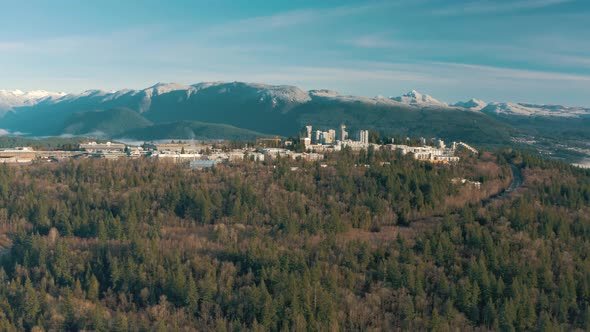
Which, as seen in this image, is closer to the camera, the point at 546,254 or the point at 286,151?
the point at 546,254

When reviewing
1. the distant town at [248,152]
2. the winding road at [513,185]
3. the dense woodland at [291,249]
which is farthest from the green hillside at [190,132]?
the dense woodland at [291,249]

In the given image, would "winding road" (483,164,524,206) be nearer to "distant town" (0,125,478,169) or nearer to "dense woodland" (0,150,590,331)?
"dense woodland" (0,150,590,331)

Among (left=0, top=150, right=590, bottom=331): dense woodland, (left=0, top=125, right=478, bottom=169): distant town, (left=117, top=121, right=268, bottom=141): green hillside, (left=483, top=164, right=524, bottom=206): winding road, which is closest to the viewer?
(left=0, top=150, right=590, bottom=331): dense woodland

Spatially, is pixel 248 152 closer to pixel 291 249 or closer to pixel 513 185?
pixel 513 185

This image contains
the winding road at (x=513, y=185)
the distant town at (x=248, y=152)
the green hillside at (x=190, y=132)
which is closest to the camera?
the winding road at (x=513, y=185)

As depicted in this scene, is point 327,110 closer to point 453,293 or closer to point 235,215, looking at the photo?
point 235,215

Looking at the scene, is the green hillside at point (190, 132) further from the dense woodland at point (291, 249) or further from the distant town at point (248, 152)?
the dense woodland at point (291, 249)

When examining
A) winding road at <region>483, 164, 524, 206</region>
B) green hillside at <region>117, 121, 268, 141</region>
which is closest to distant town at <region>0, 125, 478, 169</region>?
winding road at <region>483, 164, 524, 206</region>

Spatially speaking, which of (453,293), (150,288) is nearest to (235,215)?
(150,288)
